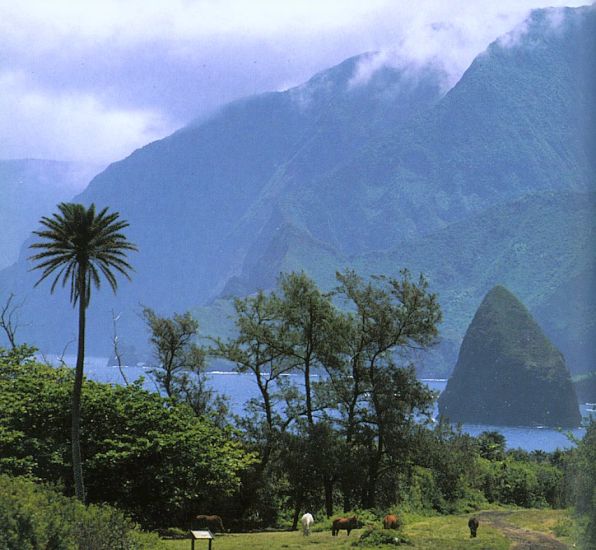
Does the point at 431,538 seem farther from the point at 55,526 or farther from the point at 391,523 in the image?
the point at 55,526

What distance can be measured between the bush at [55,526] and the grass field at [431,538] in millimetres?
5964

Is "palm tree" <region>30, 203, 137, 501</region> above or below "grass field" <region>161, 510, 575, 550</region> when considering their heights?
above

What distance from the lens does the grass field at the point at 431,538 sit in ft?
91.2

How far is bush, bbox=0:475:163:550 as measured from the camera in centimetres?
1739

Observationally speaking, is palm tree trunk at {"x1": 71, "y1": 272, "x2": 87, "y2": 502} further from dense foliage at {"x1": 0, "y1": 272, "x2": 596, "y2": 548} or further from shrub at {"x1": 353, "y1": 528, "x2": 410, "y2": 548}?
shrub at {"x1": 353, "y1": 528, "x2": 410, "y2": 548}

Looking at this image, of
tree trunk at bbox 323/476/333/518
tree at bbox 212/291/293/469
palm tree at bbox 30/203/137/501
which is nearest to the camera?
palm tree at bbox 30/203/137/501

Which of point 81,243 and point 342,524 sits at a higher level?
point 81,243

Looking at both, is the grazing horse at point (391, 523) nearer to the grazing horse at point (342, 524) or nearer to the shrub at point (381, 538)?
the shrub at point (381, 538)

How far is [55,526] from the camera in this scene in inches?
720

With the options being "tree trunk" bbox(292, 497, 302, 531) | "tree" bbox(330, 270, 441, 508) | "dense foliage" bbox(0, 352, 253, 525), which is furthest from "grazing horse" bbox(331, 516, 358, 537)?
"tree" bbox(330, 270, 441, 508)

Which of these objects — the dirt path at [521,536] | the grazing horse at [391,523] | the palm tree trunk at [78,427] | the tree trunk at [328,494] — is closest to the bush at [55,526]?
the grazing horse at [391,523]

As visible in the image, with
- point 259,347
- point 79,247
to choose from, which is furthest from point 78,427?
point 259,347

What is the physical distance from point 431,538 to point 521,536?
10.1ft

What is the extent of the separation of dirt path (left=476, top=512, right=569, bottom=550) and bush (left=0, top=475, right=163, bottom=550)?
35.7 ft
